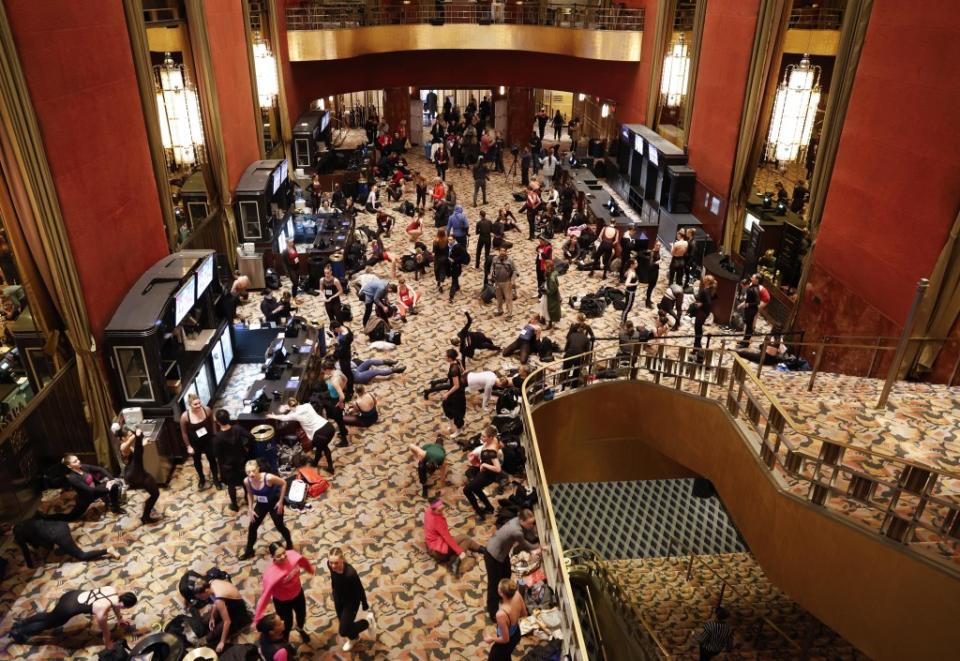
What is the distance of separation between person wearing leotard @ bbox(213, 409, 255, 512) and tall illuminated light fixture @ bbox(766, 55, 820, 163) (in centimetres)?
938

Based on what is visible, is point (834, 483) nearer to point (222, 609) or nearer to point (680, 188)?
point (222, 609)

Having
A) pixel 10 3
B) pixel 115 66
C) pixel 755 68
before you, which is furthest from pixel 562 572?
pixel 755 68

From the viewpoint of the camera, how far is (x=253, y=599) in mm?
7551

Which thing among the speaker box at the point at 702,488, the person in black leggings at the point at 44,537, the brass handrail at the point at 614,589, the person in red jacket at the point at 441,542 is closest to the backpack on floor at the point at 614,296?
the speaker box at the point at 702,488

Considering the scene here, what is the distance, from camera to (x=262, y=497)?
7668 mm

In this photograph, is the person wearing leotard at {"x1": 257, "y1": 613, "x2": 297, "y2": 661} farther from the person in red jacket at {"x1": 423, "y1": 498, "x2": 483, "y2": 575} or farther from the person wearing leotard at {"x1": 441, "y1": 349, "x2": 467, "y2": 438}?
the person wearing leotard at {"x1": 441, "y1": 349, "x2": 467, "y2": 438}

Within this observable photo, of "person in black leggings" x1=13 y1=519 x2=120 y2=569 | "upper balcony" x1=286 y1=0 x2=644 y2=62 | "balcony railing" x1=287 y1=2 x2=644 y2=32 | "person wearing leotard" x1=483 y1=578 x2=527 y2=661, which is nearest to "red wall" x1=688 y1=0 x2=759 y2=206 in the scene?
"upper balcony" x1=286 y1=0 x2=644 y2=62

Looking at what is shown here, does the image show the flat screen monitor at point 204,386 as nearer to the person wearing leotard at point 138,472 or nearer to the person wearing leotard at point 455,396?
the person wearing leotard at point 138,472

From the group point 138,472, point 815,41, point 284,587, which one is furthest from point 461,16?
point 284,587

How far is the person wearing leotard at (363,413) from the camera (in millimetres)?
10366

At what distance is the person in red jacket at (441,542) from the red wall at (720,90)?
37.6ft

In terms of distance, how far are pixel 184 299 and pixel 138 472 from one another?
2.78 m

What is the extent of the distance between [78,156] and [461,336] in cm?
635

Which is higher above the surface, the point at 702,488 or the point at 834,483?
the point at 834,483
